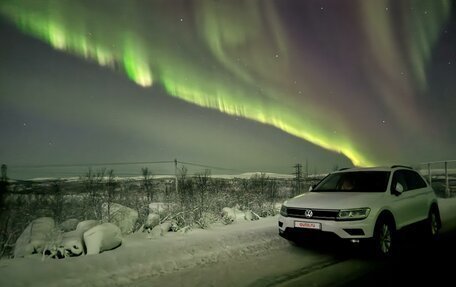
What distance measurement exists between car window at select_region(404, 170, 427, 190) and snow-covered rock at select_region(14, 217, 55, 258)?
7929mm

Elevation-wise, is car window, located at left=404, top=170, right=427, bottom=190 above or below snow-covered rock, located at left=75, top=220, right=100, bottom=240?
above

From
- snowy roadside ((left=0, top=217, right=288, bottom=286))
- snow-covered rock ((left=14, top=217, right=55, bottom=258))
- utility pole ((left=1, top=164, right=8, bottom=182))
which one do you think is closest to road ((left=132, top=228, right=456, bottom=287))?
snowy roadside ((left=0, top=217, right=288, bottom=286))

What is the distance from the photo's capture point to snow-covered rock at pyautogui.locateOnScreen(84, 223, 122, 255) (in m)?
7.03

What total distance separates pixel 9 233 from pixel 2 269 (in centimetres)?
235

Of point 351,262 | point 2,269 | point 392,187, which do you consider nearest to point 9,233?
point 2,269

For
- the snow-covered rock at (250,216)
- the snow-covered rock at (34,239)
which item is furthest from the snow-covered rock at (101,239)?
the snow-covered rock at (250,216)

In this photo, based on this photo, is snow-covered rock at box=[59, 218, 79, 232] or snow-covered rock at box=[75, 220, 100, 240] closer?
snow-covered rock at box=[75, 220, 100, 240]

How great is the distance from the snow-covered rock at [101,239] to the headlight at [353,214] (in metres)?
4.48

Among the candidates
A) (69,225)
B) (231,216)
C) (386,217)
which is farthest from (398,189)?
(69,225)

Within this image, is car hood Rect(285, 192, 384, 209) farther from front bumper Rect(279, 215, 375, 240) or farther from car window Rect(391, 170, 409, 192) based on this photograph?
car window Rect(391, 170, 409, 192)

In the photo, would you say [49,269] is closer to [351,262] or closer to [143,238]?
[143,238]

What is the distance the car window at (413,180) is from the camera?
855 centimetres

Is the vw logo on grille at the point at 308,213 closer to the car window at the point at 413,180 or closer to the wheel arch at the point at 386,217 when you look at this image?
the wheel arch at the point at 386,217

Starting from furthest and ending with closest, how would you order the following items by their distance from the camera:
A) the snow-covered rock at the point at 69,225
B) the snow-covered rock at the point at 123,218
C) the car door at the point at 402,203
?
the snow-covered rock at the point at 123,218 → the snow-covered rock at the point at 69,225 → the car door at the point at 402,203
